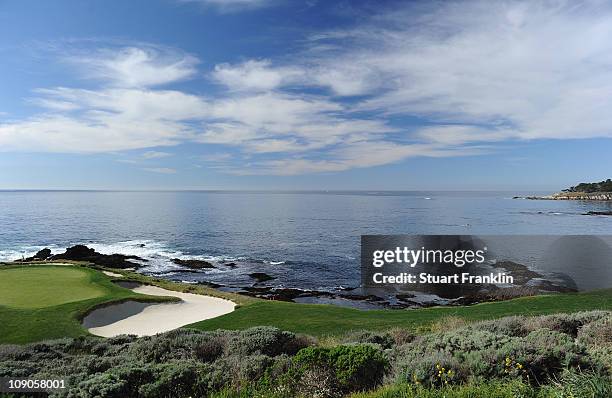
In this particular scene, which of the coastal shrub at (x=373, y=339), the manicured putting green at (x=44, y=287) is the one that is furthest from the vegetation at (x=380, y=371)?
the manicured putting green at (x=44, y=287)

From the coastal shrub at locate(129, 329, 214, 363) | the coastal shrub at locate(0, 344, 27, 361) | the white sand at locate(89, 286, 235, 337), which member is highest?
the coastal shrub at locate(129, 329, 214, 363)

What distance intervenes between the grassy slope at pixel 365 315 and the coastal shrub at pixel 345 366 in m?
6.41

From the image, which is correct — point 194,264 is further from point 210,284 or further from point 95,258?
point 95,258

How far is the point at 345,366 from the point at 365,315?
11.1 meters

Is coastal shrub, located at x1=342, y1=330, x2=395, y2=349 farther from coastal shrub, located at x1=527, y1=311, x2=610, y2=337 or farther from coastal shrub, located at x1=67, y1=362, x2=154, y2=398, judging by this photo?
coastal shrub, located at x1=67, y1=362, x2=154, y2=398

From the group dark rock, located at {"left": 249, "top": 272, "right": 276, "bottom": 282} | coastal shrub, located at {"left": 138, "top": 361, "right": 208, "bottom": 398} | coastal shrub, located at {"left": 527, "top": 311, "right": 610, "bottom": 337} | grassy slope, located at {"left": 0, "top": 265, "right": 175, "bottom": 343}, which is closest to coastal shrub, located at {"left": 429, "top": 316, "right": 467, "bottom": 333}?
coastal shrub, located at {"left": 527, "top": 311, "right": 610, "bottom": 337}

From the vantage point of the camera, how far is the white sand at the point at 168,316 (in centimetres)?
1872

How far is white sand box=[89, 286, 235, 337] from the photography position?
18716mm

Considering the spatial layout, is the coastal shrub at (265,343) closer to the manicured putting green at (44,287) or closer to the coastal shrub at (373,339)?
the coastal shrub at (373,339)

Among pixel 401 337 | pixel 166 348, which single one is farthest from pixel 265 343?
pixel 401 337

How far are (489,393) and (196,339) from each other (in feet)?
23.6

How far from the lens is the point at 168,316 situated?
21.2 metres

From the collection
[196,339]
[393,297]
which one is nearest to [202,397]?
[196,339]

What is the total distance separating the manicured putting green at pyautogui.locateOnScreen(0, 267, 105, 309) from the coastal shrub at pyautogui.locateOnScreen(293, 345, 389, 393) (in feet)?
57.1
